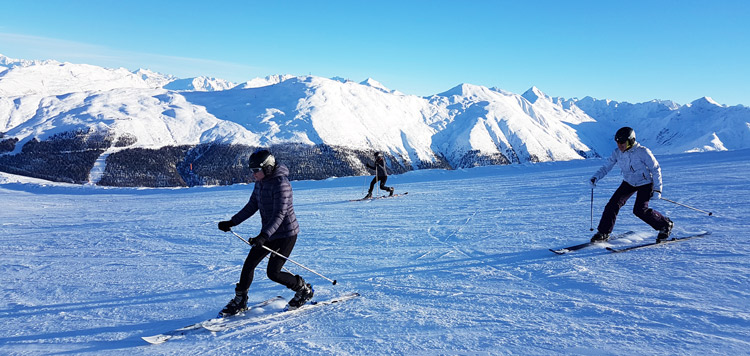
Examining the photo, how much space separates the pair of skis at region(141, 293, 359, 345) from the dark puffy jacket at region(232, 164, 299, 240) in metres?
0.87

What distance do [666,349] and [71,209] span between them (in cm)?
1986

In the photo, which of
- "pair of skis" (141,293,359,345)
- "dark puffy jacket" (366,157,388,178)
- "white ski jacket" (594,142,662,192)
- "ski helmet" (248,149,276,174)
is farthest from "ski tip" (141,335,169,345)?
"dark puffy jacket" (366,157,388,178)

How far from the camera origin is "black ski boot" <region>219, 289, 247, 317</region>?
16.0 feet

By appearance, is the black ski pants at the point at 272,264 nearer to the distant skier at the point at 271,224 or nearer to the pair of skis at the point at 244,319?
the distant skier at the point at 271,224

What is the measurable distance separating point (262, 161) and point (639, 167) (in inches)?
242

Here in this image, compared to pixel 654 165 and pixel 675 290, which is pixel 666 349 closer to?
pixel 675 290

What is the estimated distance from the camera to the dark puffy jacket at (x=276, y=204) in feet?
15.2

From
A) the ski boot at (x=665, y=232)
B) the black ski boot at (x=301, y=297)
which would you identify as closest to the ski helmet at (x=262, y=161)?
the black ski boot at (x=301, y=297)

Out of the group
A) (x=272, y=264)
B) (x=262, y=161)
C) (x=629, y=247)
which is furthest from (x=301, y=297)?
(x=629, y=247)

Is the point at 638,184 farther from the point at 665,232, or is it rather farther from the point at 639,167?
the point at 665,232

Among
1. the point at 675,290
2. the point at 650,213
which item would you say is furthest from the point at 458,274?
the point at 650,213

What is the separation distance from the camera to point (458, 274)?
6230 millimetres

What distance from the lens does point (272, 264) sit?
4.84m

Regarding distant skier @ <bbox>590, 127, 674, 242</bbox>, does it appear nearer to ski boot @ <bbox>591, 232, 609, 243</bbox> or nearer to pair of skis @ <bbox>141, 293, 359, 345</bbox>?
ski boot @ <bbox>591, 232, 609, 243</bbox>
